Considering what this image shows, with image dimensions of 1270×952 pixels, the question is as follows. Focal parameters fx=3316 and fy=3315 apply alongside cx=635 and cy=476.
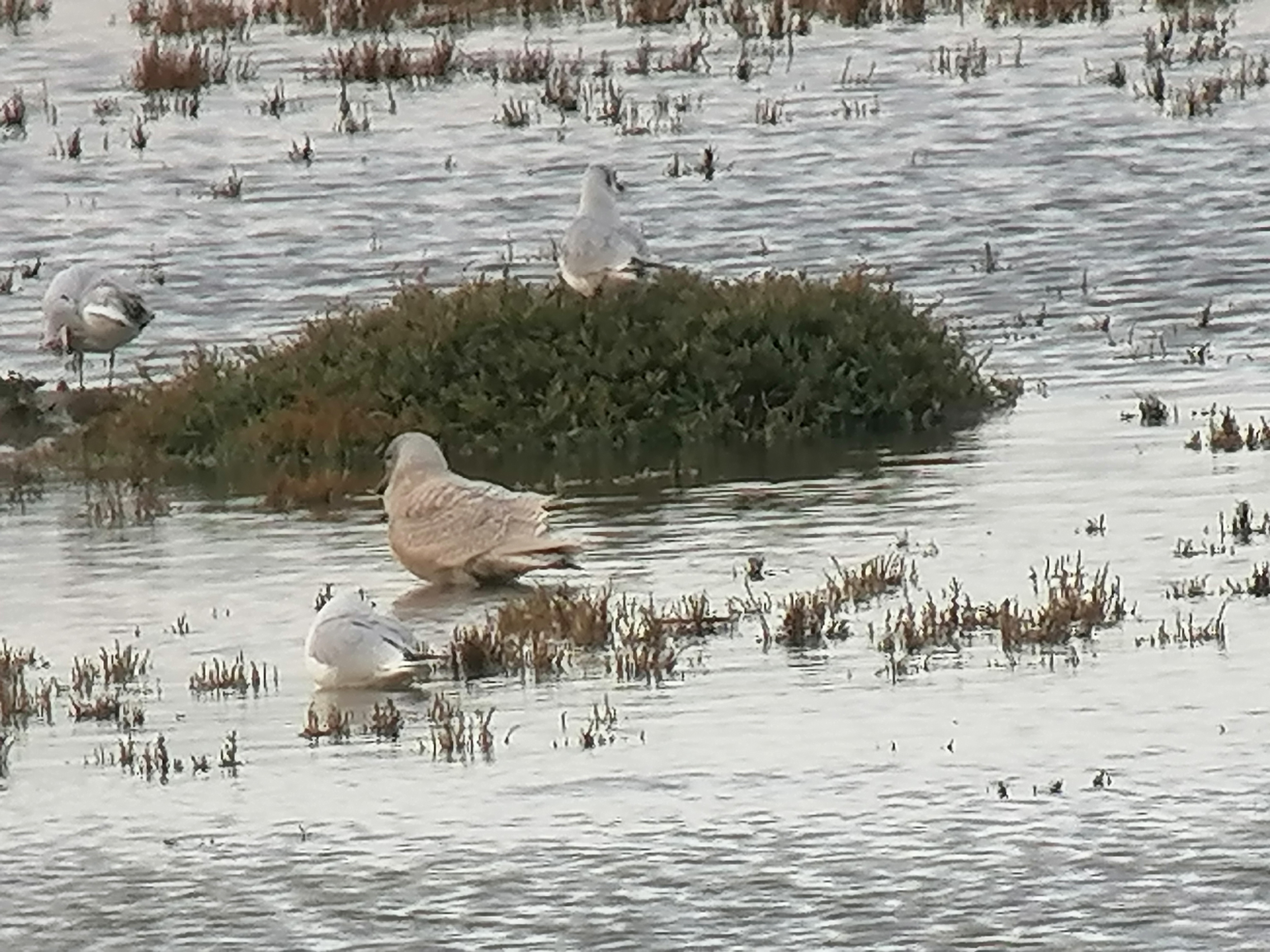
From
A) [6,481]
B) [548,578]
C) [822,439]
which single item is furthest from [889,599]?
[6,481]

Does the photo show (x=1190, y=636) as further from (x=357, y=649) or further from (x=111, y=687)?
(x=111, y=687)

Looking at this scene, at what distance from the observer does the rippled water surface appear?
8.20 metres

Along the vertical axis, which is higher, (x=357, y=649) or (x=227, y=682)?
(x=357, y=649)

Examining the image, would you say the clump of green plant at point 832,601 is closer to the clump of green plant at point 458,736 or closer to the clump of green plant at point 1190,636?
the clump of green plant at point 1190,636

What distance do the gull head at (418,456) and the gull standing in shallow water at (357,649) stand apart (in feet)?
8.91

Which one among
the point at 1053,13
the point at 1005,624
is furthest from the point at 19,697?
the point at 1053,13

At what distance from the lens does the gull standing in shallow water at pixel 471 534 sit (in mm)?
12906

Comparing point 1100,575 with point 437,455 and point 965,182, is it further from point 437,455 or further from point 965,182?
point 965,182

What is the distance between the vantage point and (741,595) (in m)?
12.4

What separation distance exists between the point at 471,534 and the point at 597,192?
6.38 meters

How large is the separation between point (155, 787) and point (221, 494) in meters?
7.04

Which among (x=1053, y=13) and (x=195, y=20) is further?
(x=195, y=20)

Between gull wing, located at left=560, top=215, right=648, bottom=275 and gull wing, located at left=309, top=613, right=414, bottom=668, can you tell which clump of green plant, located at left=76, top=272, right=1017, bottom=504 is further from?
gull wing, located at left=309, top=613, right=414, bottom=668

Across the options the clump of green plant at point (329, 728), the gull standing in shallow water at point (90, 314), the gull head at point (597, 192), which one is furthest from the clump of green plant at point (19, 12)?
the clump of green plant at point (329, 728)
